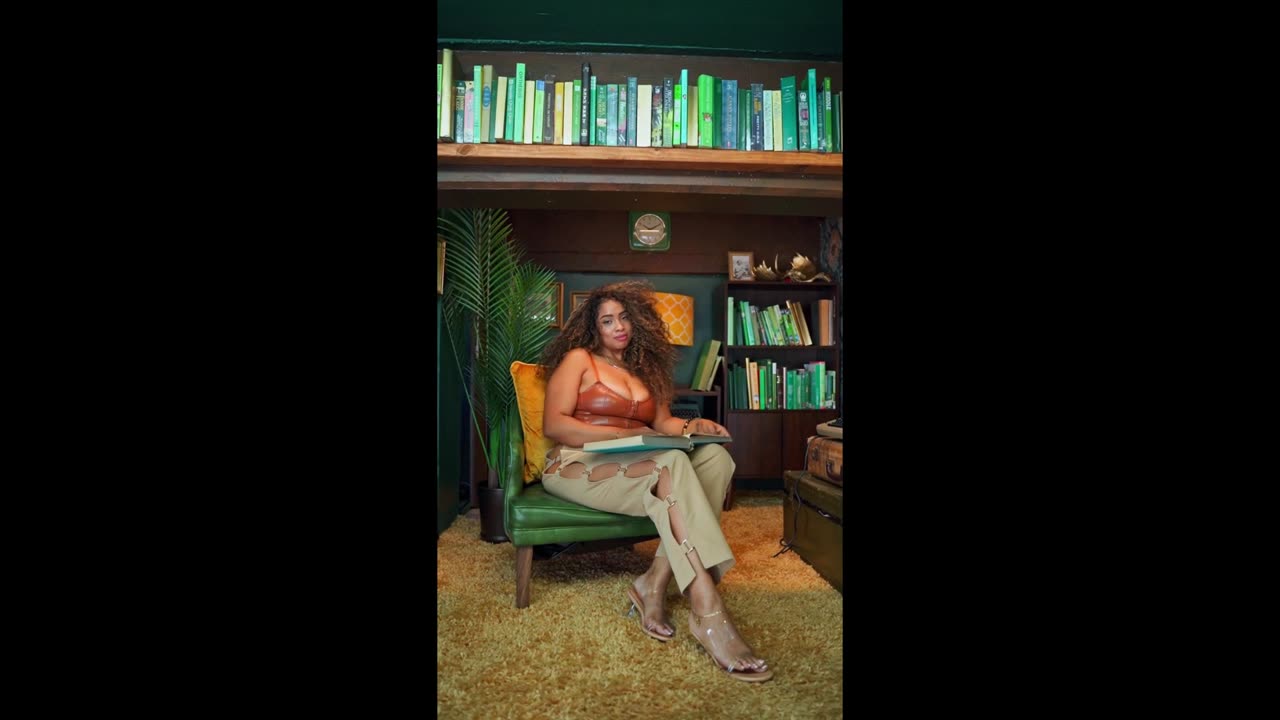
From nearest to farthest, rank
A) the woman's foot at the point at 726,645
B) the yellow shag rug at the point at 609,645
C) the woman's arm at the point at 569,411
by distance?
the yellow shag rug at the point at 609,645 → the woman's foot at the point at 726,645 → the woman's arm at the point at 569,411

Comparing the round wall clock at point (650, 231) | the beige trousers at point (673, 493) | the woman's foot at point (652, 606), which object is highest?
the round wall clock at point (650, 231)

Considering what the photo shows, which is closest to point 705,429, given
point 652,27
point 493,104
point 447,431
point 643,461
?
point 643,461

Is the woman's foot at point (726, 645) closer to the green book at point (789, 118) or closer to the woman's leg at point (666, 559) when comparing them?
the woman's leg at point (666, 559)

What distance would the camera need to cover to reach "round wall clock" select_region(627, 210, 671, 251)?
4824 mm

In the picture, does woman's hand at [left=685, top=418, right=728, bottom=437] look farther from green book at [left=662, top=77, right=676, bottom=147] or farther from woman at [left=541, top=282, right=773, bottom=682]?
green book at [left=662, top=77, right=676, bottom=147]

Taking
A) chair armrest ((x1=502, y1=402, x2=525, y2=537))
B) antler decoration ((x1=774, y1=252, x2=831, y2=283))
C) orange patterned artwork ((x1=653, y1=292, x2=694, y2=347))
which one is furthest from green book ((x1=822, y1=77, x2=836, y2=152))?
orange patterned artwork ((x1=653, y1=292, x2=694, y2=347))

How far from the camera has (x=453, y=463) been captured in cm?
400

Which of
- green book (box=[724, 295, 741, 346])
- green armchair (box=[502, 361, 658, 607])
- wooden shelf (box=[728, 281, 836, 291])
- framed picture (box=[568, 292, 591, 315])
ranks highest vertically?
wooden shelf (box=[728, 281, 836, 291])

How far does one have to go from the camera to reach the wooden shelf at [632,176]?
2889 mm

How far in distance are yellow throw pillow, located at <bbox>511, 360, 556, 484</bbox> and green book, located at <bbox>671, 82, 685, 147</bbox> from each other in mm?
1101

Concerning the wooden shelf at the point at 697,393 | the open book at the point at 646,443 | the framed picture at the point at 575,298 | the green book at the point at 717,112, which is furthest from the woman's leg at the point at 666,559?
the framed picture at the point at 575,298
